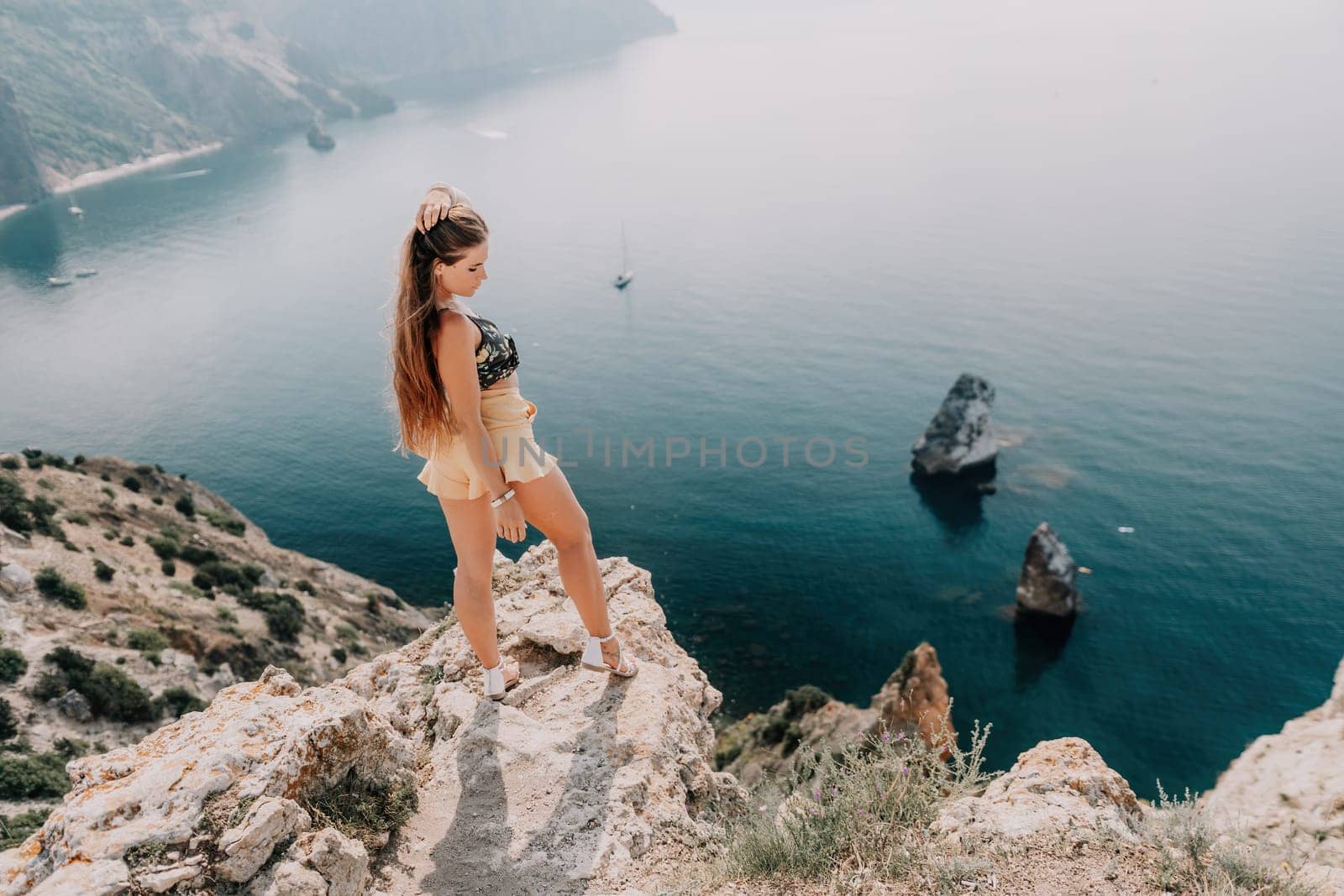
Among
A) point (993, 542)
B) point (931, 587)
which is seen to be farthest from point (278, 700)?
point (993, 542)

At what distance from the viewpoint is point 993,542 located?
41.4 meters

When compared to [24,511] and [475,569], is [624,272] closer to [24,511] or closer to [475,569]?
[24,511]

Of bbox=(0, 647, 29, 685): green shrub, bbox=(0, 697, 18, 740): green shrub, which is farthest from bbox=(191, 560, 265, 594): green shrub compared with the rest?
bbox=(0, 697, 18, 740): green shrub

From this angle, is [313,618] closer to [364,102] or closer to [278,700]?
[278,700]

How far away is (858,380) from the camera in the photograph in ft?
183

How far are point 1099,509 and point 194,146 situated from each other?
555 ft

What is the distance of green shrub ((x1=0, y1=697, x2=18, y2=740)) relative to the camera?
625 inches

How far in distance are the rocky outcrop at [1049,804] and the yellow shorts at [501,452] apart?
10.4 ft

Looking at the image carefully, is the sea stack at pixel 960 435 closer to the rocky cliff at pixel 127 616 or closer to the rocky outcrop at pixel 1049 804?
the rocky cliff at pixel 127 616

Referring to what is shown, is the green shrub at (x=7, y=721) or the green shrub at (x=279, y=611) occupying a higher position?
the green shrub at (x=7, y=721)

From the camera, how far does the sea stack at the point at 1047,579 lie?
3500 cm

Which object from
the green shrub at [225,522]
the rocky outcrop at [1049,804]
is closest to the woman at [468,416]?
the rocky outcrop at [1049,804]

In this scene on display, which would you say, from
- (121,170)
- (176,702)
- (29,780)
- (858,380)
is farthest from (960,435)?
(121,170)

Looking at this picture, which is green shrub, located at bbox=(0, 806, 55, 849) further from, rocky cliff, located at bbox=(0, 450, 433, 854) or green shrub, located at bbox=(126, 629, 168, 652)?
green shrub, located at bbox=(126, 629, 168, 652)
